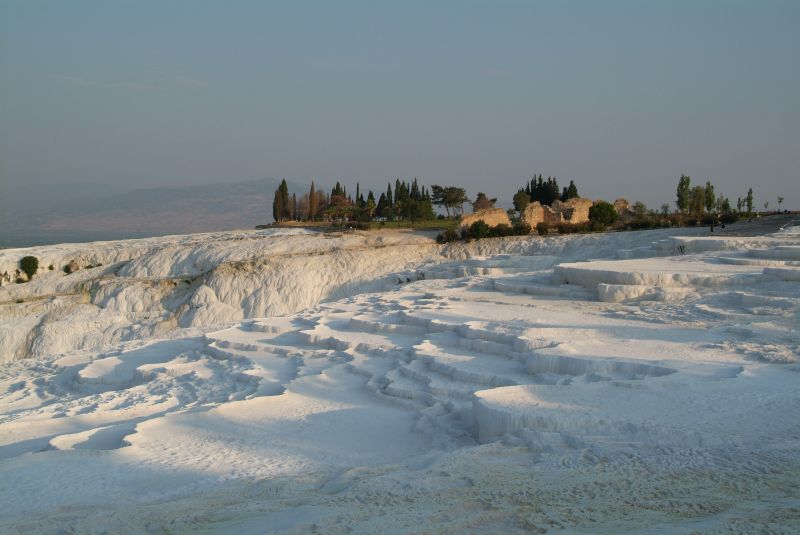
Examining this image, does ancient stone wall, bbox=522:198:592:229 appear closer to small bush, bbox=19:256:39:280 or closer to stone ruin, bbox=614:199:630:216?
stone ruin, bbox=614:199:630:216

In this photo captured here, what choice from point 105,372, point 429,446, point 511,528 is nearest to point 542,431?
point 429,446

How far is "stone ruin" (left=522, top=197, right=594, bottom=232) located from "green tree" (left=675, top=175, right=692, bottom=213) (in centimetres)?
832

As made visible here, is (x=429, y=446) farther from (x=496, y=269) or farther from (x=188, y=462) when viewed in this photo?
(x=496, y=269)

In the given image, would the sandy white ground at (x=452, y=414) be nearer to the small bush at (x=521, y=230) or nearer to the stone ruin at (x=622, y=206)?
the small bush at (x=521, y=230)

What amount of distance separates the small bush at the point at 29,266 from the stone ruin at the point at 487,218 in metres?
16.7

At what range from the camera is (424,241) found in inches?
1098

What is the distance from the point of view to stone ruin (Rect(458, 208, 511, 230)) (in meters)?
28.7

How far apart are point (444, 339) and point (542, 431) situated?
4.64 meters

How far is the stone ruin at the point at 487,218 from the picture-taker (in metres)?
28.7

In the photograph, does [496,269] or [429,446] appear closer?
[429,446]

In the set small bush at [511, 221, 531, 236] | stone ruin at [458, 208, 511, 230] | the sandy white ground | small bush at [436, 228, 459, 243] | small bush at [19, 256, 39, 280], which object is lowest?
the sandy white ground

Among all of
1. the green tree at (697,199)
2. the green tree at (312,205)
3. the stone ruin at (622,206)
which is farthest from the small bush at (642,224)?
the green tree at (312,205)

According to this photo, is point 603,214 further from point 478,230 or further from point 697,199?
point 697,199

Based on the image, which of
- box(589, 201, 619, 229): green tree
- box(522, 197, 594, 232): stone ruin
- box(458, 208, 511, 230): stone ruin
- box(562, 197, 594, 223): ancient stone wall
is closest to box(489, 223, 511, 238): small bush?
box(458, 208, 511, 230): stone ruin
